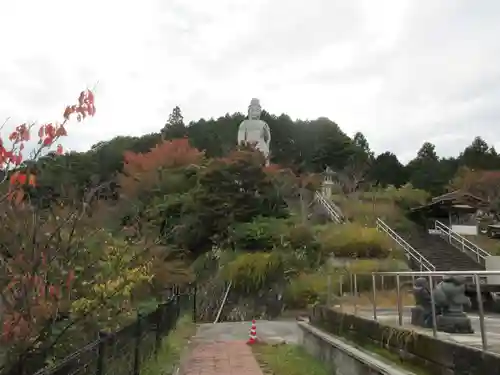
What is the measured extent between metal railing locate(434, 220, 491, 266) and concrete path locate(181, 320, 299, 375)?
27.1 feet

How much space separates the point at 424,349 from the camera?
5004 millimetres

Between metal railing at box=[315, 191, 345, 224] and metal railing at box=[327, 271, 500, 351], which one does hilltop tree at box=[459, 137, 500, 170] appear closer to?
metal railing at box=[315, 191, 345, 224]

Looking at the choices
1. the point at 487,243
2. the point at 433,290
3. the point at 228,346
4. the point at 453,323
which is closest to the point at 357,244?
the point at 487,243

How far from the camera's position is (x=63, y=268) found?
176 inches

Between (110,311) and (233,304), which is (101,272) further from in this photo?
(233,304)

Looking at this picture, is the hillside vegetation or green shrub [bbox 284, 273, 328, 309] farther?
green shrub [bbox 284, 273, 328, 309]

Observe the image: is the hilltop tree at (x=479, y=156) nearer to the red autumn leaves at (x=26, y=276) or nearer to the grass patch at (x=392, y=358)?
the grass patch at (x=392, y=358)

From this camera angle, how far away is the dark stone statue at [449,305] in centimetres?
505

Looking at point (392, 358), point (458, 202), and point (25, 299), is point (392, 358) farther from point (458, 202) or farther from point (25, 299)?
point (458, 202)

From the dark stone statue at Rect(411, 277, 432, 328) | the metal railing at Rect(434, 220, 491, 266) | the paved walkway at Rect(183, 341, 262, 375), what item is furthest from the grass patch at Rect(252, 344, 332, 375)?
the metal railing at Rect(434, 220, 491, 266)

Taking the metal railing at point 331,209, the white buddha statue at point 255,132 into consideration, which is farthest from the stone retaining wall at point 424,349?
the white buddha statue at point 255,132

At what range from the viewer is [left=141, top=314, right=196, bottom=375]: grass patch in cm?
757

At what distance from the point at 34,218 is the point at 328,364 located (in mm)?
5546

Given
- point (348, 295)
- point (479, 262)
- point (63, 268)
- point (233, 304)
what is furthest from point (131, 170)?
point (63, 268)
